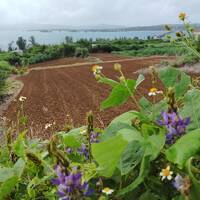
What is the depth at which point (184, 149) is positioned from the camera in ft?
3.33

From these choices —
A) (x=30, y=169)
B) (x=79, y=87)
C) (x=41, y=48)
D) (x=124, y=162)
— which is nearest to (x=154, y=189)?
(x=124, y=162)

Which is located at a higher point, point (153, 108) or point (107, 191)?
point (153, 108)

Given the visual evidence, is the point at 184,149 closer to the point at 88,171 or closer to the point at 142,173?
the point at 142,173

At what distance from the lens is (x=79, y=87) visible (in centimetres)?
1891

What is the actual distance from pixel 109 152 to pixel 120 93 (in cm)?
29

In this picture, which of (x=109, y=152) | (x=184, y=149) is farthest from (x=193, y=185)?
(x=109, y=152)

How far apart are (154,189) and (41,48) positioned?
48157mm

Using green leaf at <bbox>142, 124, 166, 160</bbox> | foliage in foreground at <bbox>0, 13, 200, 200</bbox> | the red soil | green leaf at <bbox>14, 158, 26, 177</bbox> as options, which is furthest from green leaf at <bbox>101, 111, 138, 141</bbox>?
the red soil

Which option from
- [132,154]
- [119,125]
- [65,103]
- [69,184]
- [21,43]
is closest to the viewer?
[69,184]

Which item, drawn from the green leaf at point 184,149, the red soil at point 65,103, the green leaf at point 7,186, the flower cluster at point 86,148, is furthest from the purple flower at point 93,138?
the red soil at point 65,103

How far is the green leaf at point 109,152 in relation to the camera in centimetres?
103

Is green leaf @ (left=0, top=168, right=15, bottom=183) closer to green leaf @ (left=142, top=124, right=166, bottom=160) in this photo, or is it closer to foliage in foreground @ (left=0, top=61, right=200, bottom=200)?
Answer: foliage in foreground @ (left=0, top=61, right=200, bottom=200)

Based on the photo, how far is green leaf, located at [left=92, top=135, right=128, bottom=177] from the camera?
3.39ft

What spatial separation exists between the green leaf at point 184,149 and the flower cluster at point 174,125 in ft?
0.13
